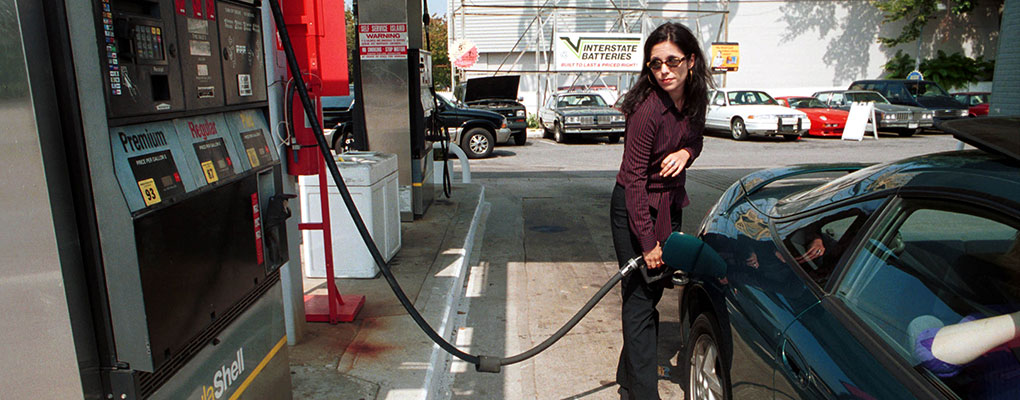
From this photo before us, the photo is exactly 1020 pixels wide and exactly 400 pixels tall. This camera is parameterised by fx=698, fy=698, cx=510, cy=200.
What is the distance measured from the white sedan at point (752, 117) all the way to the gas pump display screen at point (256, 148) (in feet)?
56.1

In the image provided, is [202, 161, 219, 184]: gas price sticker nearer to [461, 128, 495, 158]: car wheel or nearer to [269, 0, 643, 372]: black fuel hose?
[269, 0, 643, 372]: black fuel hose

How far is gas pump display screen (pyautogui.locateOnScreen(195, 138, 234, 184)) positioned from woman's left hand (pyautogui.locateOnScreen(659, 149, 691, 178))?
184cm

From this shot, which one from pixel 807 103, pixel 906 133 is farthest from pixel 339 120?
pixel 906 133

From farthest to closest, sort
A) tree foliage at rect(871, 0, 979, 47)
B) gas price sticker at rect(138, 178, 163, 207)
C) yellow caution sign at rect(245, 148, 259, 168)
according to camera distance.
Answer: tree foliage at rect(871, 0, 979, 47), yellow caution sign at rect(245, 148, 259, 168), gas price sticker at rect(138, 178, 163, 207)

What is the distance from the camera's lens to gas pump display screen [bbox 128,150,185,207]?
193 cm

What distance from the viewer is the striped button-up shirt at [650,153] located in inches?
124

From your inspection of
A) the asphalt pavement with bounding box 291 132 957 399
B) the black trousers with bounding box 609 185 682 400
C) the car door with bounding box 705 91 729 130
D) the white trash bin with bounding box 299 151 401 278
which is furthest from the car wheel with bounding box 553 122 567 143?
the black trousers with bounding box 609 185 682 400

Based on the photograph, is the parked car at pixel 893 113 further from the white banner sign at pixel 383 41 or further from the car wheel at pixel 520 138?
the white banner sign at pixel 383 41

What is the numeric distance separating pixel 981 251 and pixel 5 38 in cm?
260

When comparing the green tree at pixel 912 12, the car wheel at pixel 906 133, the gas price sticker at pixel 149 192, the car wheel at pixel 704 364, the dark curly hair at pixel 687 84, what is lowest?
the car wheel at pixel 906 133

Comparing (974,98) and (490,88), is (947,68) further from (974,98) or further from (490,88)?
(490,88)

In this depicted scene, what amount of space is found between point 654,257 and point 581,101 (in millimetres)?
17692

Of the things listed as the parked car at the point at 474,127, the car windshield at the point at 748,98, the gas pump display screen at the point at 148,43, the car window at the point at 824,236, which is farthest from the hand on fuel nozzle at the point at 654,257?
the car windshield at the point at 748,98

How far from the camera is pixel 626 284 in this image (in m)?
3.43
